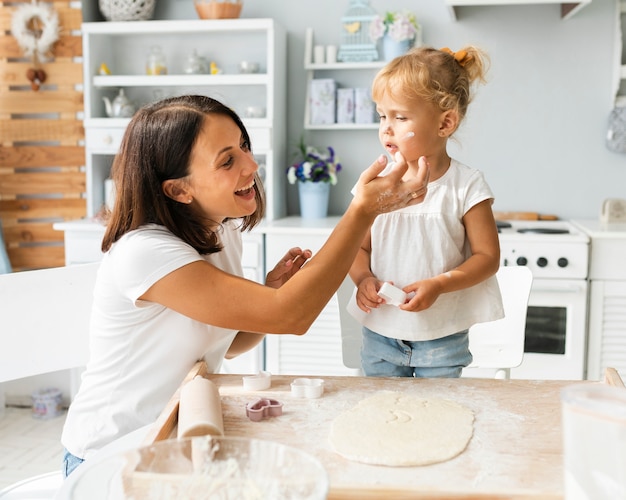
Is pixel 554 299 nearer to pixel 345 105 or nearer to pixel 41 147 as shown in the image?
pixel 345 105

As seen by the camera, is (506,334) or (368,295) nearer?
(368,295)

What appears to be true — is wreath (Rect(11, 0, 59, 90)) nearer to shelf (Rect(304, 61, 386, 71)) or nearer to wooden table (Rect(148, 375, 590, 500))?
shelf (Rect(304, 61, 386, 71))

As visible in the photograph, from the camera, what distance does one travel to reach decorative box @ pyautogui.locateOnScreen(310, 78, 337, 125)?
3381 mm

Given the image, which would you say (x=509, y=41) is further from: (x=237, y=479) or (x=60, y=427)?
(x=237, y=479)

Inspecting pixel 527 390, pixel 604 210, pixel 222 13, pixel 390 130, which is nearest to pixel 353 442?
pixel 527 390

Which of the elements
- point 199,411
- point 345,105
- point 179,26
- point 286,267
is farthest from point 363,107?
point 199,411

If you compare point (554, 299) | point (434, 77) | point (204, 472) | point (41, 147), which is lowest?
point (554, 299)

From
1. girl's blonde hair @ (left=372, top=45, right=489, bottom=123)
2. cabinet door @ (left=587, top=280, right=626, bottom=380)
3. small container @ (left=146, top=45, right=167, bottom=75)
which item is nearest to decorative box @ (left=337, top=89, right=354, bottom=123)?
small container @ (left=146, top=45, right=167, bottom=75)

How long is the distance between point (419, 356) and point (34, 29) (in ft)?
8.48

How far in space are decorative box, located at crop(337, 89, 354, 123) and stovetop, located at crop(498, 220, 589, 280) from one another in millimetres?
936

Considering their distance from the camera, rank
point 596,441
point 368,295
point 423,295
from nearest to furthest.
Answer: point 596,441, point 423,295, point 368,295

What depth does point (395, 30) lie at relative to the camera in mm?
3211

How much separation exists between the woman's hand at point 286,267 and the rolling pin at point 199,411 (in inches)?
15.7

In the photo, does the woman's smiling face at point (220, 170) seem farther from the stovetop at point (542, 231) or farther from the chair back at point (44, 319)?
the stovetop at point (542, 231)
